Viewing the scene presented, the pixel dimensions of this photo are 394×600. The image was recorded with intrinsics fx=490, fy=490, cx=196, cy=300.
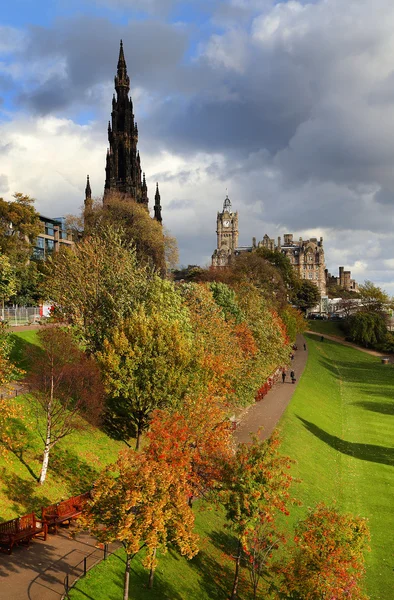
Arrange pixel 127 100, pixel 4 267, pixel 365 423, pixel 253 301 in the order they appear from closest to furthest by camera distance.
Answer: pixel 4 267 < pixel 365 423 < pixel 253 301 < pixel 127 100

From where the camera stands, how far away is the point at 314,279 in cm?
16975

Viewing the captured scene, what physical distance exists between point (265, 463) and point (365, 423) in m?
35.0

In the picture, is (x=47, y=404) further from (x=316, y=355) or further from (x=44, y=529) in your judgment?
(x=316, y=355)

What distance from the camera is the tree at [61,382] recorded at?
83.9 ft

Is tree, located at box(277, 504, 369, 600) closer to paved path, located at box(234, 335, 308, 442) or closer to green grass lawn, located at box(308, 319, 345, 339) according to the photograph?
paved path, located at box(234, 335, 308, 442)

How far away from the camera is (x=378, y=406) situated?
185ft

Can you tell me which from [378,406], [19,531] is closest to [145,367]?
[19,531]

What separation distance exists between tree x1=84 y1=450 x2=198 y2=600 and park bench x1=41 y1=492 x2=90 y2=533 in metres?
4.36

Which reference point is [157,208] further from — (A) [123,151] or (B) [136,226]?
(B) [136,226]

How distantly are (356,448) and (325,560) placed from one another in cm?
2695

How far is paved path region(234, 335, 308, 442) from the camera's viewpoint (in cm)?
3688

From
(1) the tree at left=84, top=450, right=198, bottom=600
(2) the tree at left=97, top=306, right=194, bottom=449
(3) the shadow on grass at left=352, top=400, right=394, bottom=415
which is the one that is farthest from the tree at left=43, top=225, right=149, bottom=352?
(3) the shadow on grass at left=352, top=400, right=394, bottom=415

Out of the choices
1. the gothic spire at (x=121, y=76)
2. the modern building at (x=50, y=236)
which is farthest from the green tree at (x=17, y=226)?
the modern building at (x=50, y=236)

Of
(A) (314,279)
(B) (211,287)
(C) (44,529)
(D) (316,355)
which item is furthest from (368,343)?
(C) (44,529)
